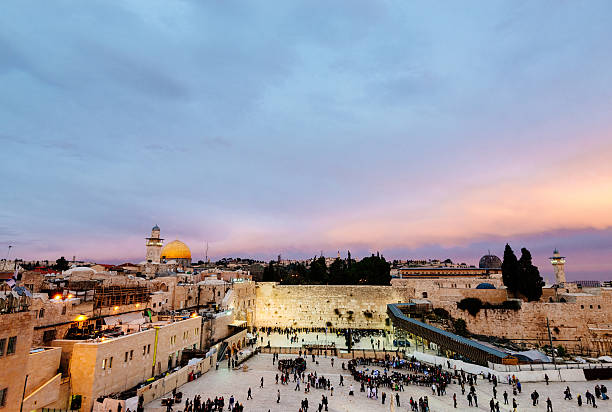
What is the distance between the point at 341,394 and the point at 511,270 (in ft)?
85.0

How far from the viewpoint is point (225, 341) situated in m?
A: 25.8

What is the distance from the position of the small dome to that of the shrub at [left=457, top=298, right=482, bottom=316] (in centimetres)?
3105

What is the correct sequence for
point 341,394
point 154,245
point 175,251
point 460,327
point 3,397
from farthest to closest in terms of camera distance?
point 175,251 → point 154,245 → point 460,327 → point 341,394 → point 3,397

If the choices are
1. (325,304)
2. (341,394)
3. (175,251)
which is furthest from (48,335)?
(175,251)

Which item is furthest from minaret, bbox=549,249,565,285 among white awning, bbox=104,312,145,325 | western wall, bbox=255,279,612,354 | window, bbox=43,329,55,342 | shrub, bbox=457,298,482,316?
window, bbox=43,329,55,342

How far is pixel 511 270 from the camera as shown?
34281 mm

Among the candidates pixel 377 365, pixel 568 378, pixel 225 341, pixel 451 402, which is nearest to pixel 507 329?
pixel 568 378

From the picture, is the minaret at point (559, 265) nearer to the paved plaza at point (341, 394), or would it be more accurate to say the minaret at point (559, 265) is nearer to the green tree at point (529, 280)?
the green tree at point (529, 280)

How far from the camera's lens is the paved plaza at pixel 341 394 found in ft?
50.2

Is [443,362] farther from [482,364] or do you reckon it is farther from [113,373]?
[113,373]

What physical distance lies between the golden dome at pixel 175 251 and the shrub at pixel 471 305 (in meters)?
43.2

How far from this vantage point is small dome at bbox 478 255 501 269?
197 ft

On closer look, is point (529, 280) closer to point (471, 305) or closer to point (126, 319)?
point (471, 305)

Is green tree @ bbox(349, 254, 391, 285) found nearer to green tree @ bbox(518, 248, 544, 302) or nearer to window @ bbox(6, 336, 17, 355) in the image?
green tree @ bbox(518, 248, 544, 302)
